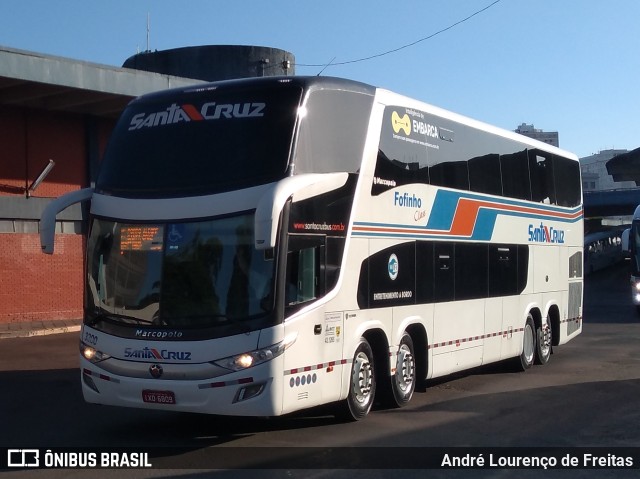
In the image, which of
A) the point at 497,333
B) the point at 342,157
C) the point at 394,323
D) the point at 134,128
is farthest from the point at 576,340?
the point at 134,128

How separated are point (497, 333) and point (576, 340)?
7.86 m

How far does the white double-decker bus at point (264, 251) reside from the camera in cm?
938

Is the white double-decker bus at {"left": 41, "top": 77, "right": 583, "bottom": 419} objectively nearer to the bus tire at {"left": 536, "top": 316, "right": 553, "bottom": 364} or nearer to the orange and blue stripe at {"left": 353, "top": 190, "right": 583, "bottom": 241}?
the orange and blue stripe at {"left": 353, "top": 190, "right": 583, "bottom": 241}

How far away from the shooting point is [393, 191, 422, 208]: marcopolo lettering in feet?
39.0

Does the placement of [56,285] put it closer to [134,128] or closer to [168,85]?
[168,85]

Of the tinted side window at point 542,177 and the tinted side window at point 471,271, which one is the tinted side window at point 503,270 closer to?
the tinted side window at point 471,271

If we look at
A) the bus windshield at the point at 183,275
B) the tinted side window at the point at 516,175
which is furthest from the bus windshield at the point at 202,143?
the tinted side window at the point at 516,175

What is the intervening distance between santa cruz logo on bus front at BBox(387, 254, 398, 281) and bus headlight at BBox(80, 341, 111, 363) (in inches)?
149

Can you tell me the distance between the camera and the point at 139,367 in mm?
9641

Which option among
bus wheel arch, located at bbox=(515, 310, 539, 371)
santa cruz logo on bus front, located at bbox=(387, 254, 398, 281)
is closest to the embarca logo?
santa cruz logo on bus front, located at bbox=(387, 254, 398, 281)

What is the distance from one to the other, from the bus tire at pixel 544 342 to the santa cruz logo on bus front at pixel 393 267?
611 cm

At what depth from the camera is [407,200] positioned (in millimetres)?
12180

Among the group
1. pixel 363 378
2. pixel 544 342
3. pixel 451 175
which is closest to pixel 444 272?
pixel 451 175

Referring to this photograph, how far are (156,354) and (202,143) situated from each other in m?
2.38
